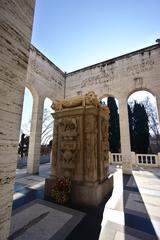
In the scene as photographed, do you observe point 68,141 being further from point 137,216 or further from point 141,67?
point 141,67

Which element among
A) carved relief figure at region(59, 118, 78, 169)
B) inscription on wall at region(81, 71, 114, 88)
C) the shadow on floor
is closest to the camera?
the shadow on floor

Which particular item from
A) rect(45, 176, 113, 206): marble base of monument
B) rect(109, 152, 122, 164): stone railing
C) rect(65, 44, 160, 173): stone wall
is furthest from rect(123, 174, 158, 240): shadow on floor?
rect(109, 152, 122, 164): stone railing

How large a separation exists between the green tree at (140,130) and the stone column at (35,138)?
10.1 m

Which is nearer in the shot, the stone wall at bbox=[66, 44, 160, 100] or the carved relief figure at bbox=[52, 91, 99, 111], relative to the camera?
the carved relief figure at bbox=[52, 91, 99, 111]

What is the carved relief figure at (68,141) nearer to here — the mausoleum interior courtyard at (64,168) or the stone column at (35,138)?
the mausoleum interior courtyard at (64,168)

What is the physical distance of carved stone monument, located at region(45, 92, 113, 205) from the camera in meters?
3.43

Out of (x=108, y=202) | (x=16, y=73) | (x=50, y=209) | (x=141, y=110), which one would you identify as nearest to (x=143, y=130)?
(x=141, y=110)

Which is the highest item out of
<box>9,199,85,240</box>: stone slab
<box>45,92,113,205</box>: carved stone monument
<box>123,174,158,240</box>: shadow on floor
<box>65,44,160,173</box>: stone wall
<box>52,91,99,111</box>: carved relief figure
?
<box>65,44,160,173</box>: stone wall

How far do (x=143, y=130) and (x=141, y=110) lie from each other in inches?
112

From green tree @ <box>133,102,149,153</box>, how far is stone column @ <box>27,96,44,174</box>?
10.1 m

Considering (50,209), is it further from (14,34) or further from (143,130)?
(143,130)

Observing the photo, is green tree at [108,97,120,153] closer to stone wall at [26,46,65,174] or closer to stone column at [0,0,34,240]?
stone wall at [26,46,65,174]

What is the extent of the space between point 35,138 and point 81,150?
4.32 metres

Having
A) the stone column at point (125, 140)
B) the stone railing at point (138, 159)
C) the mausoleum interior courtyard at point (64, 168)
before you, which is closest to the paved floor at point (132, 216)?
the mausoleum interior courtyard at point (64, 168)
